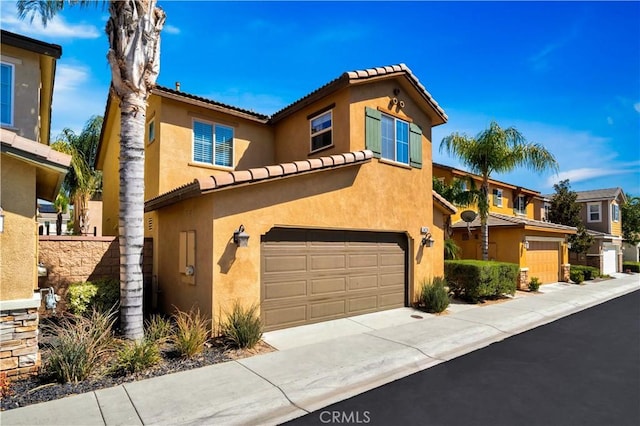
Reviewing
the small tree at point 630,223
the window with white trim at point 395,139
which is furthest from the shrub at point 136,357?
the small tree at point 630,223

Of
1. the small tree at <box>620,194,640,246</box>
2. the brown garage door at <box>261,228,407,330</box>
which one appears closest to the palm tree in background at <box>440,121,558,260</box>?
the brown garage door at <box>261,228,407,330</box>

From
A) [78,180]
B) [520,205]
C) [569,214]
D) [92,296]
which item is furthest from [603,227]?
[78,180]

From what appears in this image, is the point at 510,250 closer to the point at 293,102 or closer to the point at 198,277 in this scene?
the point at 293,102

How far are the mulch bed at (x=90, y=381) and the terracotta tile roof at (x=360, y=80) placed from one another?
26.2 ft

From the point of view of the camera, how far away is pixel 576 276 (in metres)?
21.4

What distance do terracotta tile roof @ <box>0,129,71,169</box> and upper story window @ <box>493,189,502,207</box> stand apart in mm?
25316

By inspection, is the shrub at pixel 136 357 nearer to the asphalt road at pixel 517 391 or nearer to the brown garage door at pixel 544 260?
the asphalt road at pixel 517 391

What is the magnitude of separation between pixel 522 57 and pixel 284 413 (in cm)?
1441

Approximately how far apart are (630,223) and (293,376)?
42623 millimetres

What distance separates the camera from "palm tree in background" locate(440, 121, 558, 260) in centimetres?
1689

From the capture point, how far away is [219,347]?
7637 mm

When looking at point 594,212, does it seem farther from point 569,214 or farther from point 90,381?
point 90,381

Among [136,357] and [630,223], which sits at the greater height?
[630,223]

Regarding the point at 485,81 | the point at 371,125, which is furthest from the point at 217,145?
the point at 485,81
